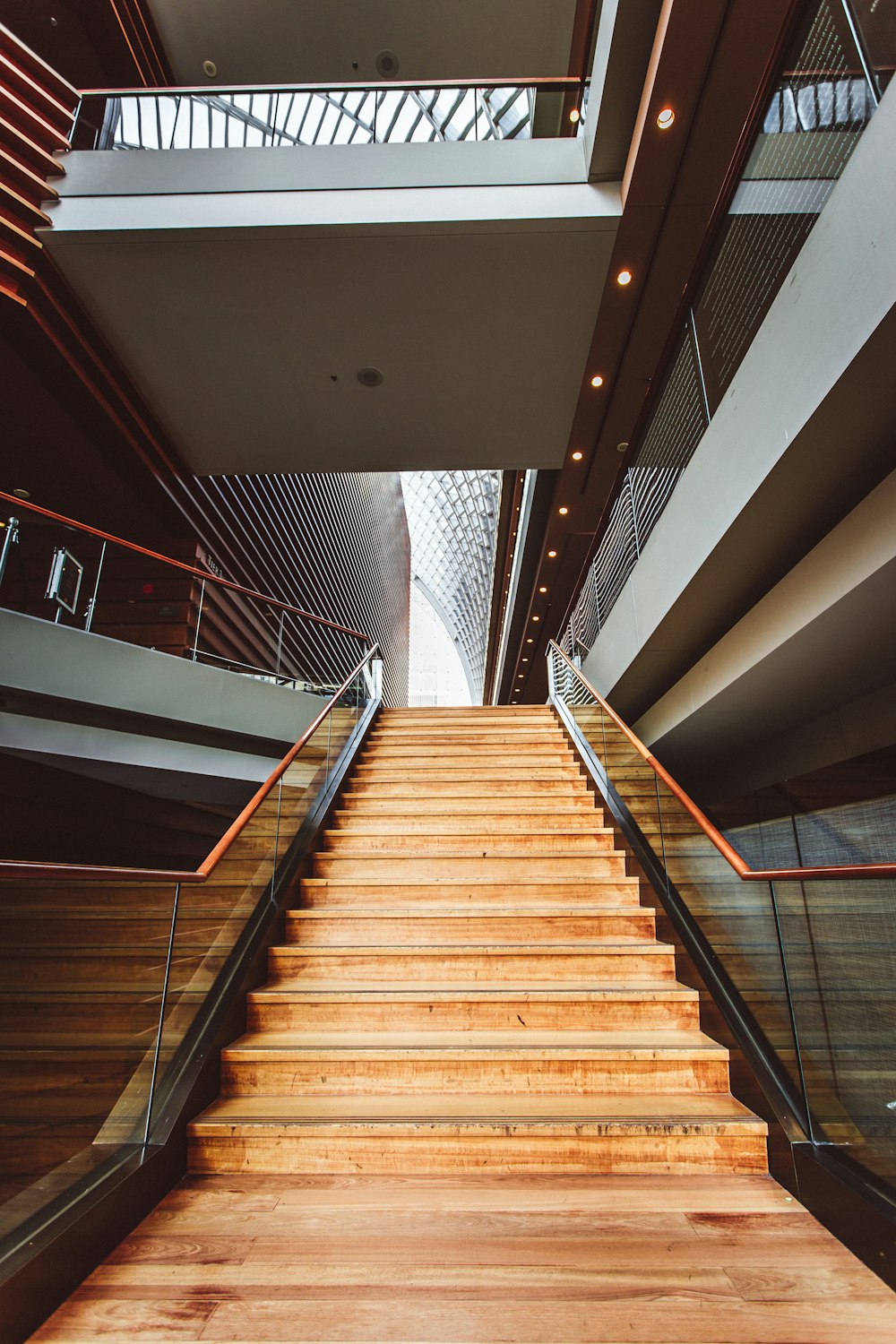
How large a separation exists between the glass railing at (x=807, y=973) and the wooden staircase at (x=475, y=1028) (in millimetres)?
205

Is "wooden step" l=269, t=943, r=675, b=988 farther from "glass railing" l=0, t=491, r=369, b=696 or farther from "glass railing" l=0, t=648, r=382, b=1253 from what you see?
"glass railing" l=0, t=491, r=369, b=696

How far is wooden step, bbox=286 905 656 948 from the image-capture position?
11.0 ft

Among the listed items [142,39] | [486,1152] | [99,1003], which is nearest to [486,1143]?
Answer: [486,1152]

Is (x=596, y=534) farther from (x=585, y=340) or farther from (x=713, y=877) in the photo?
(x=713, y=877)

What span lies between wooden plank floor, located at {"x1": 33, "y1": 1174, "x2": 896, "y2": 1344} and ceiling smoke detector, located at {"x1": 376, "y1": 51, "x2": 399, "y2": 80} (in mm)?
10954

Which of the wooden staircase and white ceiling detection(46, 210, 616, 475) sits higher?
white ceiling detection(46, 210, 616, 475)

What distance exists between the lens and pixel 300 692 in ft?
23.0

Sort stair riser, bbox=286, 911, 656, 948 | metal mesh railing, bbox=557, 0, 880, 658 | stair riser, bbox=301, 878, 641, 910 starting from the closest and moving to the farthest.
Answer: metal mesh railing, bbox=557, 0, 880, 658, stair riser, bbox=286, 911, 656, 948, stair riser, bbox=301, 878, 641, 910

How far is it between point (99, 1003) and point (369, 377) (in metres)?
5.92

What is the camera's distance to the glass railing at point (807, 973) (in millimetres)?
1787

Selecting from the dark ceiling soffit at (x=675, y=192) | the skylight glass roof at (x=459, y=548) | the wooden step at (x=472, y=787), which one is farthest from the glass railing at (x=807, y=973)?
the skylight glass roof at (x=459, y=548)

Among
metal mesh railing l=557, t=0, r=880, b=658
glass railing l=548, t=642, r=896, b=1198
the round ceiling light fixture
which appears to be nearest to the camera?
glass railing l=548, t=642, r=896, b=1198

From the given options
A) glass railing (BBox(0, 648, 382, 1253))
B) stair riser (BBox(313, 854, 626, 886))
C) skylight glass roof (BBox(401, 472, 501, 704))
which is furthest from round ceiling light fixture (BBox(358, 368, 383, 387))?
skylight glass roof (BBox(401, 472, 501, 704))

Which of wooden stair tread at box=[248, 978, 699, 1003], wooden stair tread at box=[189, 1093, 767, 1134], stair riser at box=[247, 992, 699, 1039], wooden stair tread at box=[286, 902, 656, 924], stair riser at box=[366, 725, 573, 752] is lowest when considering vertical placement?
wooden stair tread at box=[189, 1093, 767, 1134]
